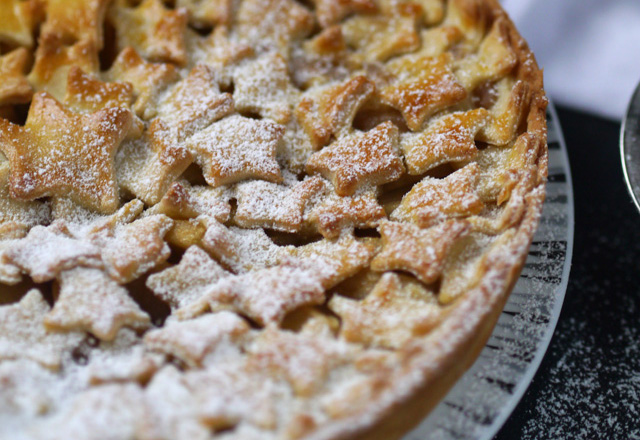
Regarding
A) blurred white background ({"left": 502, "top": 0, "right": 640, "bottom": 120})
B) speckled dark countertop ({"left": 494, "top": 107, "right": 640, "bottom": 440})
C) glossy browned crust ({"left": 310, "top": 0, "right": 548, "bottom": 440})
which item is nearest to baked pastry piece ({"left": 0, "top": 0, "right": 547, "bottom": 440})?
glossy browned crust ({"left": 310, "top": 0, "right": 548, "bottom": 440})

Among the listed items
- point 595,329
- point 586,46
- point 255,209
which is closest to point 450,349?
point 255,209

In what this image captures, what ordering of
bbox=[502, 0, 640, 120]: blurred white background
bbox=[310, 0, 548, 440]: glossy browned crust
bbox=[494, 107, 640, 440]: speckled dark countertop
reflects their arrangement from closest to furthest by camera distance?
bbox=[310, 0, 548, 440]: glossy browned crust < bbox=[494, 107, 640, 440]: speckled dark countertop < bbox=[502, 0, 640, 120]: blurred white background

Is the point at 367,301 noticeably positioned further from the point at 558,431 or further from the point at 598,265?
the point at 598,265

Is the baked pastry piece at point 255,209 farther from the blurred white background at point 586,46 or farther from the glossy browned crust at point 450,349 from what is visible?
the blurred white background at point 586,46

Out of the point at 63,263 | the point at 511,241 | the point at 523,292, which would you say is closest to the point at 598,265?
the point at 523,292

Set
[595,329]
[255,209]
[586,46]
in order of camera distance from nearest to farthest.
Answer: [255,209]
[595,329]
[586,46]

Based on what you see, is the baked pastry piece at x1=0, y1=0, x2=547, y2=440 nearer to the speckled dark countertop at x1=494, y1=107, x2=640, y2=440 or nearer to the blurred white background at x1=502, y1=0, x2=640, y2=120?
the speckled dark countertop at x1=494, y1=107, x2=640, y2=440

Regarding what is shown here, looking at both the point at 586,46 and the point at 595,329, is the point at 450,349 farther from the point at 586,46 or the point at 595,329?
the point at 586,46
